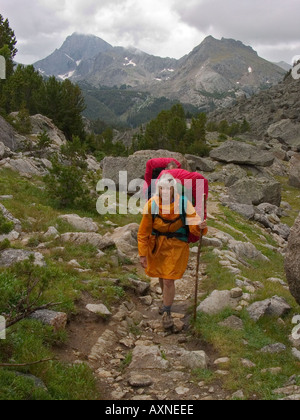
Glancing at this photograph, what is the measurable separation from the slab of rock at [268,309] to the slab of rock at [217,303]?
463 mm

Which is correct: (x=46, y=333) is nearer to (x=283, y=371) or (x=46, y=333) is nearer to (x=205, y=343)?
(x=205, y=343)

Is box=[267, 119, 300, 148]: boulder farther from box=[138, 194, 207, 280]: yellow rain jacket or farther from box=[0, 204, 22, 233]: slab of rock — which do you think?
box=[138, 194, 207, 280]: yellow rain jacket

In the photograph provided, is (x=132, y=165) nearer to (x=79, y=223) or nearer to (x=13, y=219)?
(x=79, y=223)

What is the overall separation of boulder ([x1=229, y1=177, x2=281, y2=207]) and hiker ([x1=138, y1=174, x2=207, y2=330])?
18.2 m

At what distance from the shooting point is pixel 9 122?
87.8 ft

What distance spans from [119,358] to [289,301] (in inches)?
151

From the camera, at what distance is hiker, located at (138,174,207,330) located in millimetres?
7156

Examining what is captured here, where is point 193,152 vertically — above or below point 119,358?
above

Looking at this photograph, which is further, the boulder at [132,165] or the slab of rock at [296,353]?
the boulder at [132,165]

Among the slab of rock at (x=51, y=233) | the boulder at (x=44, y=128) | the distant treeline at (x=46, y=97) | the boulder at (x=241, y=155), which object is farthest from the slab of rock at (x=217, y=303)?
the distant treeline at (x=46, y=97)

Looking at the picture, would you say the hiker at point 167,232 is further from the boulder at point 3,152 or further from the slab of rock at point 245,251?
the boulder at point 3,152

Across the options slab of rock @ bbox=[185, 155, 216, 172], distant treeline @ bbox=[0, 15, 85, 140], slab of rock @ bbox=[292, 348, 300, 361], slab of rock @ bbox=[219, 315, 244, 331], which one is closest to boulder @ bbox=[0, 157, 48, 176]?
slab of rock @ bbox=[219, 315, 244, 331]

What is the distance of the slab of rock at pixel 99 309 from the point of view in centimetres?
719
